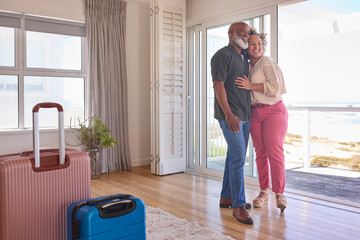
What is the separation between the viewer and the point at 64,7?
14.6 ft

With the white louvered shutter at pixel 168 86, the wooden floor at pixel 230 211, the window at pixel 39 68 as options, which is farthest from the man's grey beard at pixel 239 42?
the window at pixel 39 68

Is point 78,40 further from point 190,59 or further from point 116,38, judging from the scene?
point 190,59

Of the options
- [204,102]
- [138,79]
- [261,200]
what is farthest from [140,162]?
[261,200]

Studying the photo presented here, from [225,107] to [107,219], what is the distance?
1.41 metres

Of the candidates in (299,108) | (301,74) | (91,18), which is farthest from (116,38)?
(301,74)

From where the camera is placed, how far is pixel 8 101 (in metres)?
4.15

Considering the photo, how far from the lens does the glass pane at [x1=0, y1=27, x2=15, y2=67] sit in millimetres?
4098

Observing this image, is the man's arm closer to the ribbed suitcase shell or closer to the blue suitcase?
the blue suitcase

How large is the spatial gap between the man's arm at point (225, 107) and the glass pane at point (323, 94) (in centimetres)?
162

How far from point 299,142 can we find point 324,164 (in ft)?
2.41

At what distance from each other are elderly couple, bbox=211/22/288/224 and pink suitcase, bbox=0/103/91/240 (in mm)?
1298

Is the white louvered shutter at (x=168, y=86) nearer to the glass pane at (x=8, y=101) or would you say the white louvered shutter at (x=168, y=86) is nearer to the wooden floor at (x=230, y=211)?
the wooden floor at (x=230, y=211)

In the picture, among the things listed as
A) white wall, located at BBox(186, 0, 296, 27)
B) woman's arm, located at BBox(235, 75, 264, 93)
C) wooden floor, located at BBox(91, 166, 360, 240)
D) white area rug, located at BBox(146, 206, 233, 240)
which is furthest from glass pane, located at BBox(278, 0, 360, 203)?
white area rug, located at BBox(146, 206, 233, 240)

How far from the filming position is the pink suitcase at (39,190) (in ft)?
5.66
